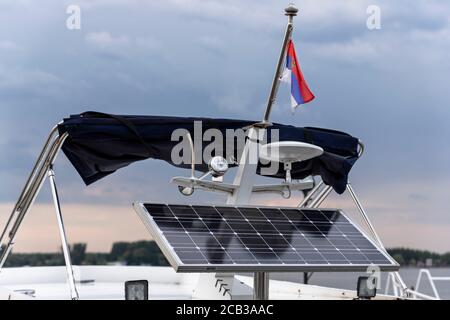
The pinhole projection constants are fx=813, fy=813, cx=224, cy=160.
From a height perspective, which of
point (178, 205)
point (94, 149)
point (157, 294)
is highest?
point (94, 149)

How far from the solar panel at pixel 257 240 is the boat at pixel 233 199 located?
0.03 feet

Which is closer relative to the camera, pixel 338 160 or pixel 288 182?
pixel 288 182

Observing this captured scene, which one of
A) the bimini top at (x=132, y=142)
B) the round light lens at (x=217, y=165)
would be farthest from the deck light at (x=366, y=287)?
the bimini top at (x=132, y=142)

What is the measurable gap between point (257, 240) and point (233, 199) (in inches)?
58.2

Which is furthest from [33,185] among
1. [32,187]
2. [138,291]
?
[138,291]

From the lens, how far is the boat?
7.29 m

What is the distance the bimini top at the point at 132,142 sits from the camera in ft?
30.4

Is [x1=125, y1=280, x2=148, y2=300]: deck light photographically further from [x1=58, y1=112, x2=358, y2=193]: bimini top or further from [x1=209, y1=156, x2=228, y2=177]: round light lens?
[x1=58, y1=112, x2=358, y2=193]: bimini top

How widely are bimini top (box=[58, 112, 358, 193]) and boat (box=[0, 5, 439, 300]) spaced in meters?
0.01

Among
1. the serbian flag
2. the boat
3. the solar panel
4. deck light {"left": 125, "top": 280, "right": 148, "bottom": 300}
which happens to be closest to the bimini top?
the boat
